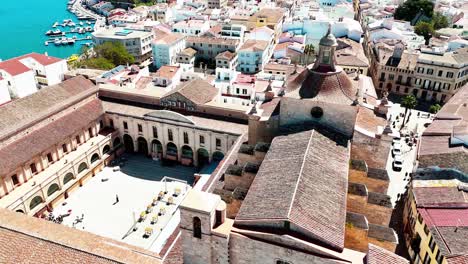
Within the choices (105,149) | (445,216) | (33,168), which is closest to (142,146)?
(105,149)

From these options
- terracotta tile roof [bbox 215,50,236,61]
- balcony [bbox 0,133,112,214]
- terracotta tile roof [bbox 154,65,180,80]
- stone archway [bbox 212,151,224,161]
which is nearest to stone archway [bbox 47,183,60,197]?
balcony [bbox 0,133,112,214]

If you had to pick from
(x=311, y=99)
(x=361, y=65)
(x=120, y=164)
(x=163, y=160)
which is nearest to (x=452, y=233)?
(x=311, y=99)

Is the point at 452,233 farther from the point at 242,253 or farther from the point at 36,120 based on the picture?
the point at 36,120

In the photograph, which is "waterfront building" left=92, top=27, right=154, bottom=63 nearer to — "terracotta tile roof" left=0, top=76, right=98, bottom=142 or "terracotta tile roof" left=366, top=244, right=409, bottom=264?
"terracotta tile roof" left=0, top=76, right=98, bottom=142

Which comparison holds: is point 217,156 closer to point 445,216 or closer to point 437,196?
point 437,196

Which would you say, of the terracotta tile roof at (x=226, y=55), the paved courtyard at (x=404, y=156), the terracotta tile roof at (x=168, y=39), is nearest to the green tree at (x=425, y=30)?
the paved courtyard at (x=404, y=156)
